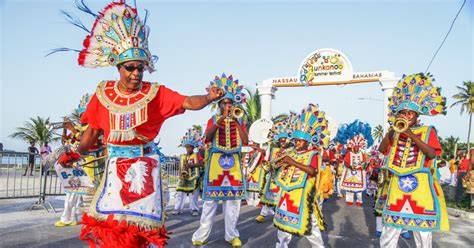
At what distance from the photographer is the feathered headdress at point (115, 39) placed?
11.1 feet

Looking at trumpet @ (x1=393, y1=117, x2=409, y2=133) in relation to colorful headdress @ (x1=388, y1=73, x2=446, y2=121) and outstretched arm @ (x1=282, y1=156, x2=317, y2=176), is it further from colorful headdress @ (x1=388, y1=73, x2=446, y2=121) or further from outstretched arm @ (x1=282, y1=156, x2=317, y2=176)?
outstretched arm @ (x1=282, y1=156, x2=317, y2=176)

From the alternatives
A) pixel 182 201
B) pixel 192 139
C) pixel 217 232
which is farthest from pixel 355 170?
pixel 217 232

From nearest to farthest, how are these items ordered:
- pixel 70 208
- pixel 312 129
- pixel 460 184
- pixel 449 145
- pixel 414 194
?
pixel 414 194, pixel 312 129, pixel 70 208, pixel 460 184, pixel 449 145

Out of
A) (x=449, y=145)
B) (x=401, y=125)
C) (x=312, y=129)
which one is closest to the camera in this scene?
(x=401, y=125)

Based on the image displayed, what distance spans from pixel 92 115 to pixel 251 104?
27.0m

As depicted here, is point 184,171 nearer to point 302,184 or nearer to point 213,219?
point 213,219

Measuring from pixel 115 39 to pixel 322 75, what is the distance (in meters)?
12.7

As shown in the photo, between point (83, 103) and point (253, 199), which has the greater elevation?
point (83, 103)

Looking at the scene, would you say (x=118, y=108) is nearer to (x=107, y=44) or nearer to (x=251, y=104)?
(x=107, y=44)

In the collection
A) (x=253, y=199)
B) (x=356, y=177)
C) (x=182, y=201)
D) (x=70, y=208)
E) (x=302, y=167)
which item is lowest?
(x=253, y=199)

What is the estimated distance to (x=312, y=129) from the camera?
559 centimetres

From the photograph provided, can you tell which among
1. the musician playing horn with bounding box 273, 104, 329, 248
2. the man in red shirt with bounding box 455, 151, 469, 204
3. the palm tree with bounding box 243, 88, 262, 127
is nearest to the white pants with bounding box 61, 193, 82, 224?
the musician playing horn with bounding box 273, 104, 329, 248

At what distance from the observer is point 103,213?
3062mm

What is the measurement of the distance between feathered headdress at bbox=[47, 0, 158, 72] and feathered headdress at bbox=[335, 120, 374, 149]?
11691 millimetres
